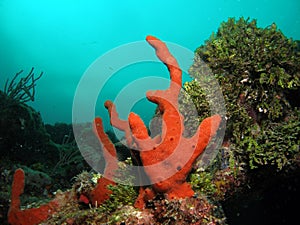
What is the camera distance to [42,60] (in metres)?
97.2

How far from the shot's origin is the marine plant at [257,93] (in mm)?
3768

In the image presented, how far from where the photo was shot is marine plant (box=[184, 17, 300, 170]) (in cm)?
377

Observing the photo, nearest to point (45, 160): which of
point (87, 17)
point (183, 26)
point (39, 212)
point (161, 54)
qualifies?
point (39, 212)

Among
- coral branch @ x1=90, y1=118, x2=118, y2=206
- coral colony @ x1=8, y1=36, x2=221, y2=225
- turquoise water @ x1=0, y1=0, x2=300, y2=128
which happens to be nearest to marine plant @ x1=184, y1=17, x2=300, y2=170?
coral colony @ x1=8, y1=36, x2=221, y2=225

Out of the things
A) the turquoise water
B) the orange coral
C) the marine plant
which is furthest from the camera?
the turquoise water

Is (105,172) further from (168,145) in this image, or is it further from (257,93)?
(257,93)

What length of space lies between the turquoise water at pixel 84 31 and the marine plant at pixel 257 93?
8149 centimetres

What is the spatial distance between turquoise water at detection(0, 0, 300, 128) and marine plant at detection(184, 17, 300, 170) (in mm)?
81486

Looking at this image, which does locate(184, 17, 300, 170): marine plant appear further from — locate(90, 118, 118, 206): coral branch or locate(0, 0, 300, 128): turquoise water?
locate(0, 0, 300, 128): turquoise water

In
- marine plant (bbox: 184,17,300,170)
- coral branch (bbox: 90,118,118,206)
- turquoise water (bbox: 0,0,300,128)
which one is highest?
turquoise water (bbox: 0,0,300,128)

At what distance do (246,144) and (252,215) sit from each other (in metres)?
4.40

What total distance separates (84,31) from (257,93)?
116 meters

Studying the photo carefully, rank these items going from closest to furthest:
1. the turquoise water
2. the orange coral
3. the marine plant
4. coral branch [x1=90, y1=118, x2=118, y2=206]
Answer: the orange coral < coral branch [x1=90, y1=118, x2=118, y2=206] < the marine plant < the turquoise water

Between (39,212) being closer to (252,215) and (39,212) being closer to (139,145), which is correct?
(139,145)
